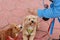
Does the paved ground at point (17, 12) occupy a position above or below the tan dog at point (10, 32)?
above

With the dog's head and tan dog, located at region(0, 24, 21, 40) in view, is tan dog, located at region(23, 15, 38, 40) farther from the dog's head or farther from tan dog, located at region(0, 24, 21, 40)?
tan dog, located at region(0, 24, 21, 40)

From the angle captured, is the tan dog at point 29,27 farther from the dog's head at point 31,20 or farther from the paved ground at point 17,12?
the paved ground at point 17,12

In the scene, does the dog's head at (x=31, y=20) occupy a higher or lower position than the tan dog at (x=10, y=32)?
higher

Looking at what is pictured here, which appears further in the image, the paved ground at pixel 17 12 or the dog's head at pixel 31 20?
the paved ground at pixel 17 12

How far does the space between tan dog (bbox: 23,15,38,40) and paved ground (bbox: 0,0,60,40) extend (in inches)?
4.9

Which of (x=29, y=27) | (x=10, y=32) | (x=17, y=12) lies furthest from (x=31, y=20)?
(x=17, y=12)

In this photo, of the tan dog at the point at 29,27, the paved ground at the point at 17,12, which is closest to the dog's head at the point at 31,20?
the tan dog at the point at 29,27

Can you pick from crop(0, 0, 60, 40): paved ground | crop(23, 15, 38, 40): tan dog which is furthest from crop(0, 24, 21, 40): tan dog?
crop(0, 0, 60, 40): paved ground

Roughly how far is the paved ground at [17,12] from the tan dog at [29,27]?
0.12 m

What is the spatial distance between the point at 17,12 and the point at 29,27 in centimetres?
64

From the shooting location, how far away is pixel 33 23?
2506mm

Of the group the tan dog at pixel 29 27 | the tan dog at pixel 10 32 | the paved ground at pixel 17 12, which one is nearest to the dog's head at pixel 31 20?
the tan dog at pixel 29 27

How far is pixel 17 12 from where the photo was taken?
313cm

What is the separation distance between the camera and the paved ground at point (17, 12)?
9.51 feet
